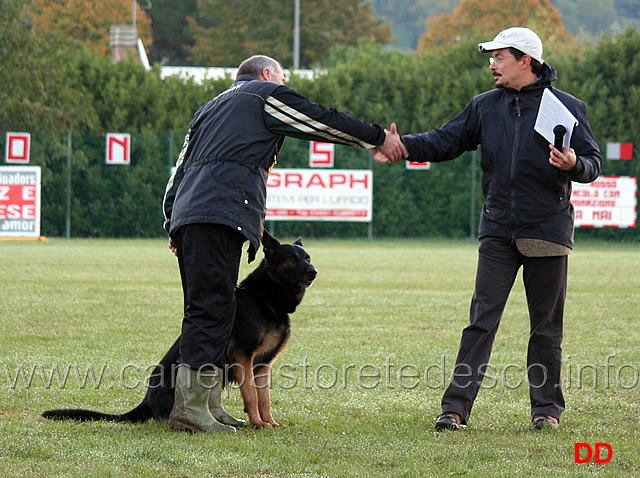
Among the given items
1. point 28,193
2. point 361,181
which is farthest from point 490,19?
point 28,193

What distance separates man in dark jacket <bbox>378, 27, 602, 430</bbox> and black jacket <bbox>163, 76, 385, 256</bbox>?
2.57 feet

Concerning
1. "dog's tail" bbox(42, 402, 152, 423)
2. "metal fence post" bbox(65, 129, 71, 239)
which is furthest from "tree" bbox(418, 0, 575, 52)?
"dog's tail" bbox(42, 402, 152, 423)

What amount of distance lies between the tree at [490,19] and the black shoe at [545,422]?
58.6 m

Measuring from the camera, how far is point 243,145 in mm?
5180

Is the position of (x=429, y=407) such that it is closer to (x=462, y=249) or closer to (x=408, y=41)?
(x=462, y=249)

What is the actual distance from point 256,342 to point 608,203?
21.0 metres

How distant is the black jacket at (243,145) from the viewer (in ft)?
16.8

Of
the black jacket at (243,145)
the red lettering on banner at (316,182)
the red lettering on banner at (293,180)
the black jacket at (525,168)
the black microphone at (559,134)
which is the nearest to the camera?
the black jacket at (243,145)

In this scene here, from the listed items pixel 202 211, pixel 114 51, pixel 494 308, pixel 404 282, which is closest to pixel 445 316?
pixel 404 282

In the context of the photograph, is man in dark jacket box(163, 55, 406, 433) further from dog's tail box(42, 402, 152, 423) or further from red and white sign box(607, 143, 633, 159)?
red and white sign box(607, 143, 633, 159)

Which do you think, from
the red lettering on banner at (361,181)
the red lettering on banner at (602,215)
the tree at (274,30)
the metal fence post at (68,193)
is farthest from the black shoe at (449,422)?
the tree at (274,30)

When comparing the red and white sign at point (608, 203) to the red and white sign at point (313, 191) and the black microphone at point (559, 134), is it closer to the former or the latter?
the red and white sign at point (313, 191)

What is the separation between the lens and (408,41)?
116562 mm

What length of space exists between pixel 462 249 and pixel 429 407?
17975 millimetres
